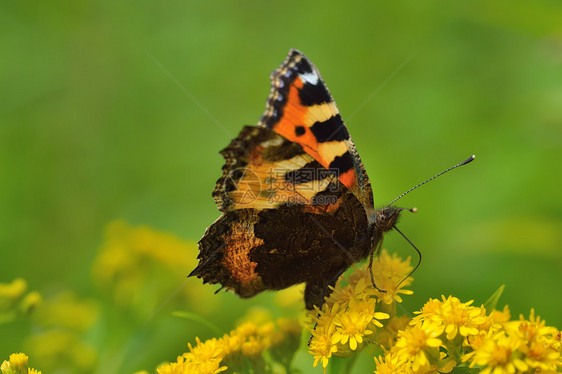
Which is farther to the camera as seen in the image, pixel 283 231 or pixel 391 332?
pixel 283 231

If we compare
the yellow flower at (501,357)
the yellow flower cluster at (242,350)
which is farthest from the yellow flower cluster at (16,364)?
the yellow flower at (501,357)

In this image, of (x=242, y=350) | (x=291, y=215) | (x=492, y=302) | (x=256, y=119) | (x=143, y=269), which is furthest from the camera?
(x=256, y=119)

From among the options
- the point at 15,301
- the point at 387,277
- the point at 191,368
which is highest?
the point at 15,301

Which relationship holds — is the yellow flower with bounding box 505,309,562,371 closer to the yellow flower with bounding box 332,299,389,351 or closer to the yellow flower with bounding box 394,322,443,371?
the yellow flower with bounding box 394,322,443,371

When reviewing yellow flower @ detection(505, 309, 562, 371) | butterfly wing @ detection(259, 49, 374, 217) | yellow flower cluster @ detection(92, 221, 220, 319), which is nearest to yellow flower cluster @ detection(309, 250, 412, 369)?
butterfly wing @ detection(259, 49, 374, 217)

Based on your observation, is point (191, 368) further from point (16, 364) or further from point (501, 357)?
point (501, 357)

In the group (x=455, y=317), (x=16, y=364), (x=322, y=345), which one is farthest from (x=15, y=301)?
(x=455, y=317)
